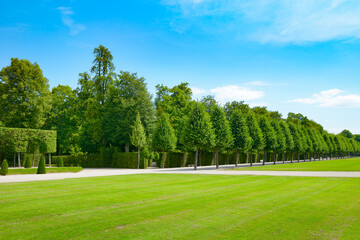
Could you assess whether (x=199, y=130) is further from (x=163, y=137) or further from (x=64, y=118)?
(x=64, y=118)

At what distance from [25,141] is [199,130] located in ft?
82.9

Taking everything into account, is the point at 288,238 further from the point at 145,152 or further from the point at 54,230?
the point at 145,152

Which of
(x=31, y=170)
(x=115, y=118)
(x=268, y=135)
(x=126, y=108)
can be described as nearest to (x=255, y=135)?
(x=268, y=135)

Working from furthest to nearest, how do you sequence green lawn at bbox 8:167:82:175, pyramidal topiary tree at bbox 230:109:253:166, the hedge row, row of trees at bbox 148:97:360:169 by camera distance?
pyramidal topiary tree at bbox 230:109:253:166, the hedge row, row of trees at bbox 148:97:360:169, green lawn at bbox 8:167:82:175

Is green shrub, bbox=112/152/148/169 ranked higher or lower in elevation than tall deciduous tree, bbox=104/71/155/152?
lower

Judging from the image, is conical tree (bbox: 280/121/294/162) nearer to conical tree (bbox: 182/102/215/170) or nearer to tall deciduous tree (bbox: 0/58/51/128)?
conical tree (bbox: 182/102/215/170)

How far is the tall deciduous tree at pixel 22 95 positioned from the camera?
4847cm

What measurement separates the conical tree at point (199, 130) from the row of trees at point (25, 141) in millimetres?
21497

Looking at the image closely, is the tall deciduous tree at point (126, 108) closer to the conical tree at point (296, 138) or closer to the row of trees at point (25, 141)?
the row of trees at point (25, 141)

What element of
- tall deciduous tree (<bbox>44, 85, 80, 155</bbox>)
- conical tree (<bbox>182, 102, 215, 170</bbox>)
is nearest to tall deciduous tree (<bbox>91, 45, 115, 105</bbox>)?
tall deciduous tree (<bbox>44, 85, 80, 155</bbox>)

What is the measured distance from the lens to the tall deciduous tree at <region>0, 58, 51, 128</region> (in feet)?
159

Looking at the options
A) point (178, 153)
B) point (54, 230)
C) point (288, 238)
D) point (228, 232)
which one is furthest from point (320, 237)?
point (178, 153)

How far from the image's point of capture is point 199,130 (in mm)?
39281

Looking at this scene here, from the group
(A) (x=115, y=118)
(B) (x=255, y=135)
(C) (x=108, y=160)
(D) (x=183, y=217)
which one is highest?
(A) (x=115, y=118)
